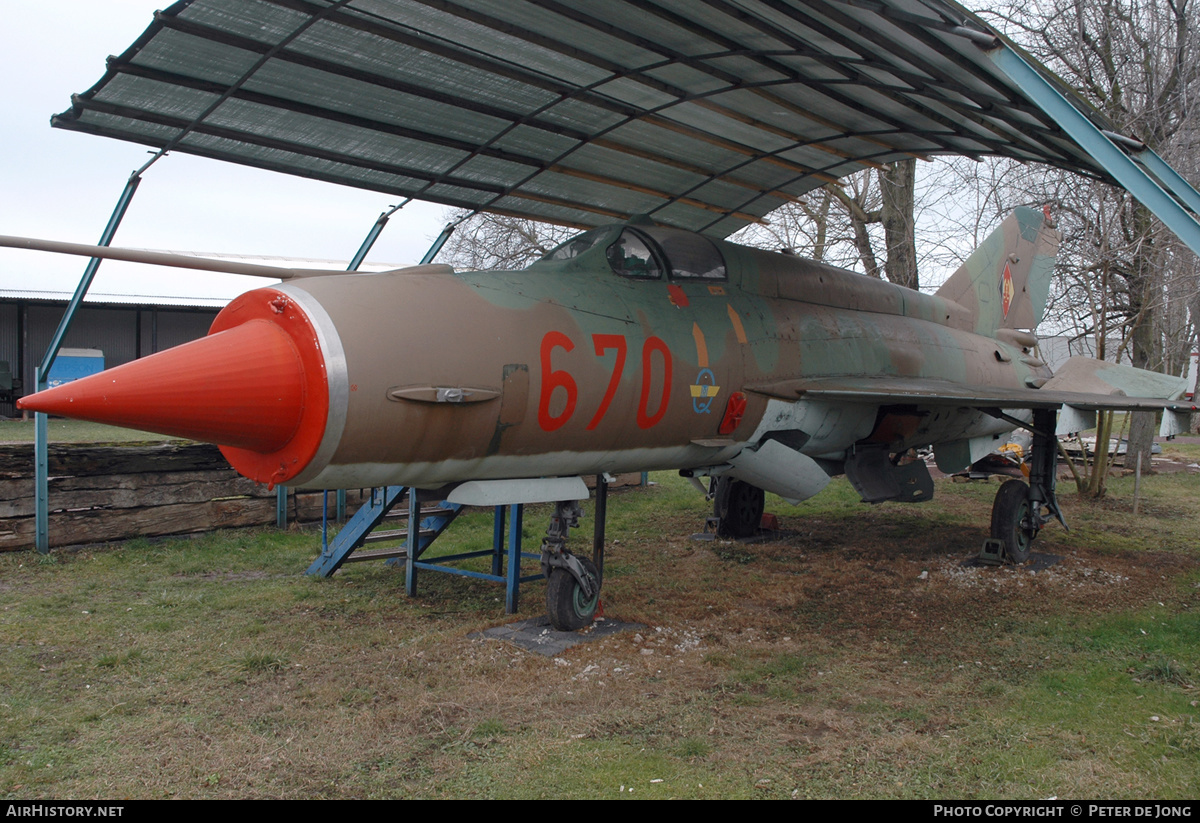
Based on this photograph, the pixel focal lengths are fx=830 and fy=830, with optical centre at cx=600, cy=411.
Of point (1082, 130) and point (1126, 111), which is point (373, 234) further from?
point (1126, 111)

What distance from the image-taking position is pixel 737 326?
22.7 ft

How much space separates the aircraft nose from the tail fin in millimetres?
9083

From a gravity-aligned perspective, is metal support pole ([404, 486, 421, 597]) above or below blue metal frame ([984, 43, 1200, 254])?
below

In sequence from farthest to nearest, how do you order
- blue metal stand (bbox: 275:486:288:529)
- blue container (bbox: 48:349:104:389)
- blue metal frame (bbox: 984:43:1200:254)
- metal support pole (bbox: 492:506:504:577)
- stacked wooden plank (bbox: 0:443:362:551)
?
blue container (bbox: 48:349:104:389)
blue metal stand (bbox: 275:486:288:529)
stacked wooden plank (bbox: 0:443:362:551)
metal support pole (bbox: 492:506:504:577)
blue metal frame (bbox: 984:43:1200:254)

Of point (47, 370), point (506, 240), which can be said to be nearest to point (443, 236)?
point (47, 370)

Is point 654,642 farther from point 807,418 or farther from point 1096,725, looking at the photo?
point 1096,725

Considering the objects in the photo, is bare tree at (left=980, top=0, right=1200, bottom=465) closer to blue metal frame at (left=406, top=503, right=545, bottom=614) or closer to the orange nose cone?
blue metal frame at (left=406, top=503, right=545, bottom=614)

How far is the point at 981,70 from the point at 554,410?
168 inches

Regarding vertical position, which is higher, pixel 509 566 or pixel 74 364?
pixel 74 364

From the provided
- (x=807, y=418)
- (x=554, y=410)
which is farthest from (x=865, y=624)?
(x=554, y=410)

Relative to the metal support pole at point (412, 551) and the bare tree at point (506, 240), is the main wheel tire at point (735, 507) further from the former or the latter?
the bare tree at point (506, 240)

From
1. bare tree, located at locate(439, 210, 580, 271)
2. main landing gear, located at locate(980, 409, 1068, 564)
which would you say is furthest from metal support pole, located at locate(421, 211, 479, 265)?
bare tree, located at locate(439, 210, 580, 271)

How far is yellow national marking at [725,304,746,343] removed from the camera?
6877 mm

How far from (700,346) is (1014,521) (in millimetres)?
5033
